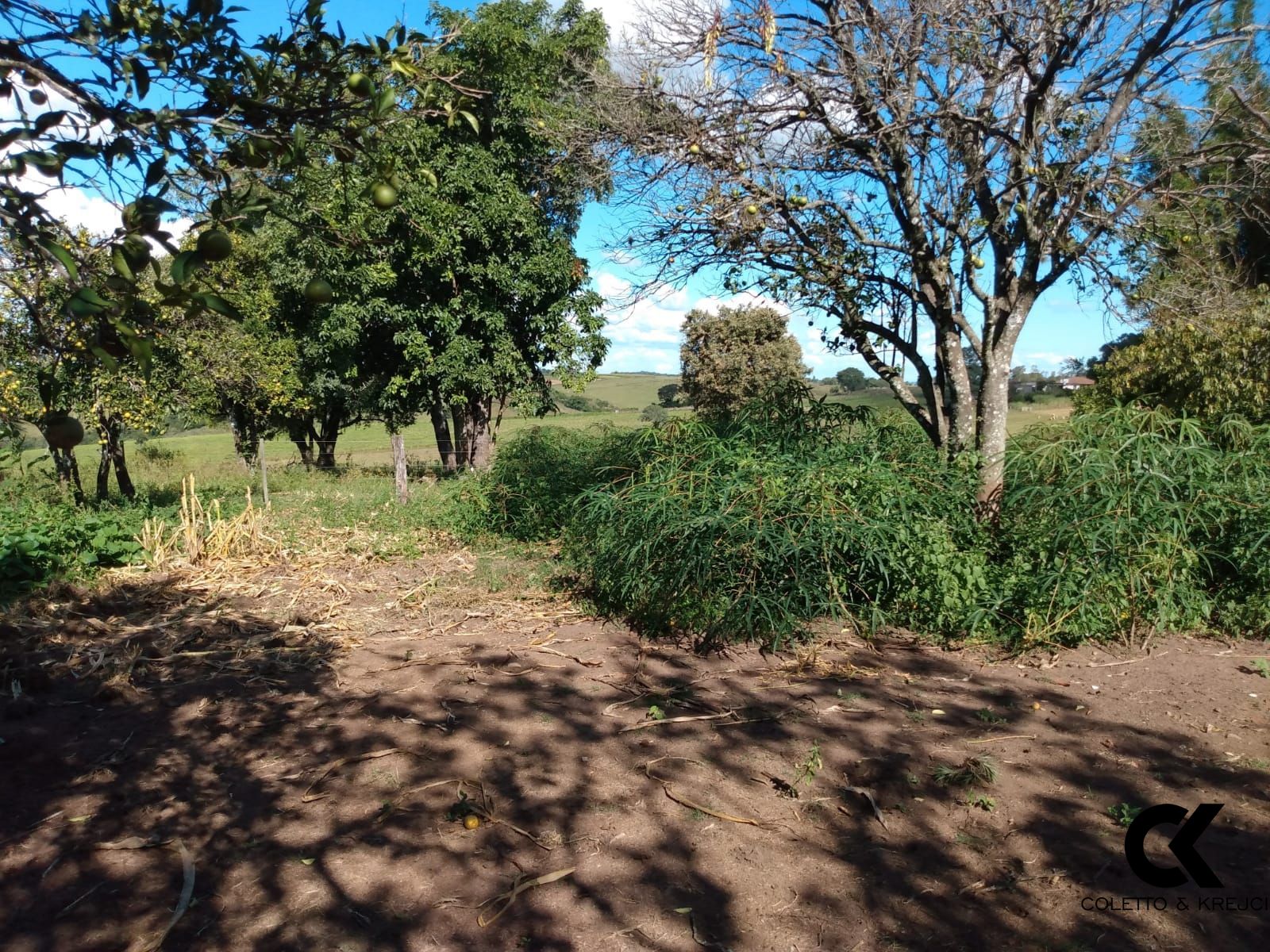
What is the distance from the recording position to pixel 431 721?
14.1 feet

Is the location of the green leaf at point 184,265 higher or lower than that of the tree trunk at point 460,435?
higher

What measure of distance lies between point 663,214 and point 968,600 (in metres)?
3.30

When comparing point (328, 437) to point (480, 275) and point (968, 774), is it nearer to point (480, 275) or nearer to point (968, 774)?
point (480, 275)

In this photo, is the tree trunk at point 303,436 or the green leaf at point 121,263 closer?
the green leaf at point 121,263

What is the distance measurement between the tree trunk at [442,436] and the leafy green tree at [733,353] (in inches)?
421

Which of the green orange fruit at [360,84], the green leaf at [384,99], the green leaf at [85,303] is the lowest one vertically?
the green leaf at [85,303]

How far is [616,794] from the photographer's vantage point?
139 inches

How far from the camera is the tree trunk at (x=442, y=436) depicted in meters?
16.6

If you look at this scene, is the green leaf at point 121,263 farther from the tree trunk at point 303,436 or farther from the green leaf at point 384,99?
the tree trunk at point 303,436

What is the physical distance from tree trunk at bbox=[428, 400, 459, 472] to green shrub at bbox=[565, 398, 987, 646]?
10.8 metres

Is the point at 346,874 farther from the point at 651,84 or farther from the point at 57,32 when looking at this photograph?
the point at 651,84

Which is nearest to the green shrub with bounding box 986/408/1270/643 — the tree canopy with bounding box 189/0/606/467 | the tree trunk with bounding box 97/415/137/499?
the tree canopy with bounding box 189/0/606/467

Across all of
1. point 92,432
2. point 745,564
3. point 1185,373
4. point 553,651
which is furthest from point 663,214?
point 92,432

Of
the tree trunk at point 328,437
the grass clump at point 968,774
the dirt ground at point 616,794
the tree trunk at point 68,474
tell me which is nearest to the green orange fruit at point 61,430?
the dirt ground at point 616,794
